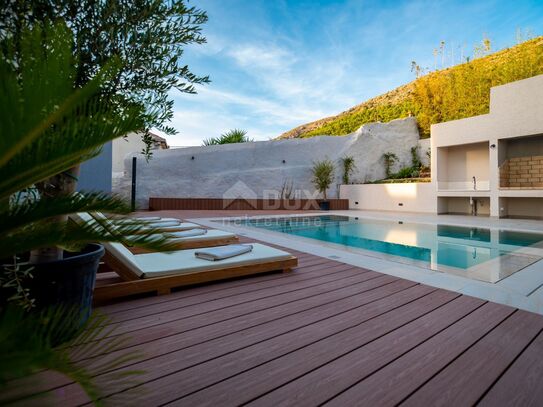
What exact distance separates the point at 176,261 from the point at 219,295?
2.04ft

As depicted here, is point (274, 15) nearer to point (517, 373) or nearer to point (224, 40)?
point (224, 40)

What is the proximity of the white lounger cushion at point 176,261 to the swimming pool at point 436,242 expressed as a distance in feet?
5.53

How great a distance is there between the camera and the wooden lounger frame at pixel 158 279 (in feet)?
7.13

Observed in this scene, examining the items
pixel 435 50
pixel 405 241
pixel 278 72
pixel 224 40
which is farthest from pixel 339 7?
pixel 405 241

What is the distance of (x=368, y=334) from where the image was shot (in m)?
1.67

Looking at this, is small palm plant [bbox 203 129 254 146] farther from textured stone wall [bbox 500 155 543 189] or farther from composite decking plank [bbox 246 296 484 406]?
composite decking plank [bbox 246 296 484 406]

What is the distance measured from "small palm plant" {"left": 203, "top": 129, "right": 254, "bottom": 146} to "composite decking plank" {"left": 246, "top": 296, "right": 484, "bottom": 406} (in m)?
13.0

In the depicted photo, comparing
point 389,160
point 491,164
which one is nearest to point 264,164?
point 389,160

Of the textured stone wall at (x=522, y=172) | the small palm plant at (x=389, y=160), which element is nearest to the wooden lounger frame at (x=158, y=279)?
the textured stone wall at (x=522, y=172)

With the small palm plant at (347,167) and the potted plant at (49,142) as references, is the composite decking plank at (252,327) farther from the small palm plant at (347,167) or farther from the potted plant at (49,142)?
the small palm plant at (347,167)

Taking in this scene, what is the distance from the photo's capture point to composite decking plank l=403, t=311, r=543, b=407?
118 cm

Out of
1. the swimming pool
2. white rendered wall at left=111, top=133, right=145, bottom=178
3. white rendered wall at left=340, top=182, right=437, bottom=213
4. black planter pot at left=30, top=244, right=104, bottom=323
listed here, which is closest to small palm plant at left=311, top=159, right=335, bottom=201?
white rendered wall at left=340, top=182, right=437, bottom=213

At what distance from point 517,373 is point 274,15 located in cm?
1244

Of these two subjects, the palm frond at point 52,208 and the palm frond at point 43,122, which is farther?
the palm frond at point 52,208
